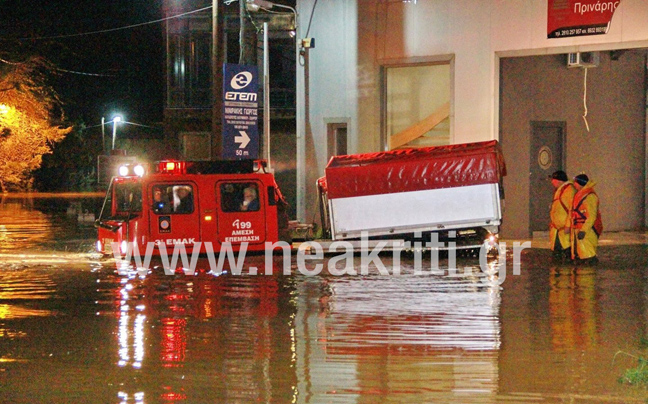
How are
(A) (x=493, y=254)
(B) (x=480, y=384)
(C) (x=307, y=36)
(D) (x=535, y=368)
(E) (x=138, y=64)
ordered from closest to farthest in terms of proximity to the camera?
(B) (x=480, y=384)
(D) (x=535, y=368)
(A) (x=493, y=254)
(C) (x=307, y=36)
(E) (x=138, y=64)

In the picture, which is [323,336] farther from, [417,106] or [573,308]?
[417,106]

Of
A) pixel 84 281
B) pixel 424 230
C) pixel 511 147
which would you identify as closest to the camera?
pixel 84 281

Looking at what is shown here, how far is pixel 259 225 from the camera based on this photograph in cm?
1675

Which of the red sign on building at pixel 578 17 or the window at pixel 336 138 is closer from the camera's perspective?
the red sign on building at pixel 578 17

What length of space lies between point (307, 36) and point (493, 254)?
8.09m

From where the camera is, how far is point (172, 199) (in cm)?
1631

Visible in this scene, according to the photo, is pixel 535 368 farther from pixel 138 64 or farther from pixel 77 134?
pixel 77 134

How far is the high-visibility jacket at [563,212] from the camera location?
51.8 feet

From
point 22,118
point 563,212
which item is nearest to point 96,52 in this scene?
point 22,118

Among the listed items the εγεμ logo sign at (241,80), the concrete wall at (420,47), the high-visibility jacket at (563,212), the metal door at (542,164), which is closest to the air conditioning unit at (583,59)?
the concrete wall at (420,47)

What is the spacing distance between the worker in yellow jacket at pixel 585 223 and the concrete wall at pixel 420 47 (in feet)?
12.5

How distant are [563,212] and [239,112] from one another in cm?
779

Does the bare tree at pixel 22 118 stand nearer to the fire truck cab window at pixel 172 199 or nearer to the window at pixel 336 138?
the window at pixel 336 138

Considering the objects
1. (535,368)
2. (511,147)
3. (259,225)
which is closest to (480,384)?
(535,368)
